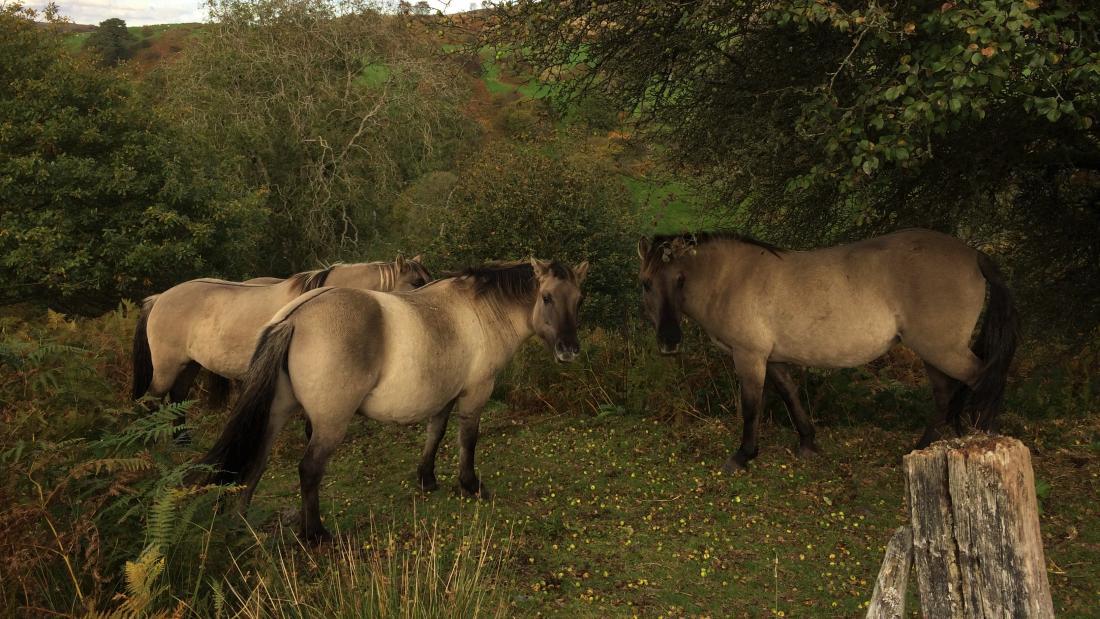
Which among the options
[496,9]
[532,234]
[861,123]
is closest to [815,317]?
[861,123]

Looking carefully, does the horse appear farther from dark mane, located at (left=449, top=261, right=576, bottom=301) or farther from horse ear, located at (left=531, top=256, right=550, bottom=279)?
horse ear, located at (left=531, top=256, right=550, bottom=279)

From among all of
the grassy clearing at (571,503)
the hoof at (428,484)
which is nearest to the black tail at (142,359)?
the grassy clearing at (571,503)

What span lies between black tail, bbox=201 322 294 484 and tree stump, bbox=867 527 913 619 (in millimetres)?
4040

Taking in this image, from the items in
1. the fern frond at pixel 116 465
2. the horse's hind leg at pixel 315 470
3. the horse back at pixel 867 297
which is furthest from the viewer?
the horse back at pixel 867 297

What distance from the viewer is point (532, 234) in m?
16.9

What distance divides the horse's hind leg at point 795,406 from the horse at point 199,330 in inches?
195

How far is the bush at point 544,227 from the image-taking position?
55.4 feet

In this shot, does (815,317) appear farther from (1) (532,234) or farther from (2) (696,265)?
(1) (532,234)

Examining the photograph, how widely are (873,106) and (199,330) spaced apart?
6370 millimetres

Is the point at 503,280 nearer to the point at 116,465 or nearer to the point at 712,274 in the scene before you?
the point at 712,274

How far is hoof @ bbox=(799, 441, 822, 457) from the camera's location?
762 cm

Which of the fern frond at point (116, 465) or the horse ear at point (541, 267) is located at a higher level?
the horse ear at point (541, 267)

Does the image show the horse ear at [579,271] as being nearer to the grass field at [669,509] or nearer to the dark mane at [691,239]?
the dark mane at [691,239]

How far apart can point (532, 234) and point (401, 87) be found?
1618 centimetres
